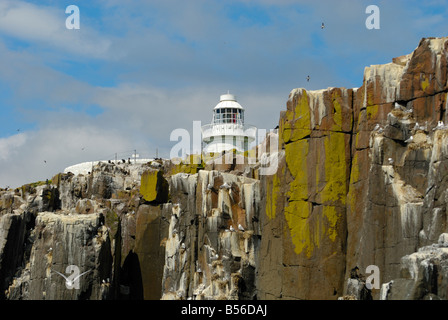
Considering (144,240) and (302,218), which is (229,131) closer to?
(144,240)

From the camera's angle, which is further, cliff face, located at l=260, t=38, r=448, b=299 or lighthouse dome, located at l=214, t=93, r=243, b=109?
lighthouse dome, located at l=214, t=93, r=243, b=109

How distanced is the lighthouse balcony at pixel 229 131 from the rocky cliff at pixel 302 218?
15.1 meters

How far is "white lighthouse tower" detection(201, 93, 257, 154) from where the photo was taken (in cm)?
8700

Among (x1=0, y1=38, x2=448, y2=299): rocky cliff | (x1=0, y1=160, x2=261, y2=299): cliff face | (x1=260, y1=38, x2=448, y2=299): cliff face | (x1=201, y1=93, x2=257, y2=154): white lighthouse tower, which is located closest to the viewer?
(x1=260, y1=38, x2=448, y2=299): cliff face

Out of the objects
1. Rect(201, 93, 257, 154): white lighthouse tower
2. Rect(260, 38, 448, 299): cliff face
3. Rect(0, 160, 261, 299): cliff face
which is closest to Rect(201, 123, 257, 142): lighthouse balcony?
Rect(201, 93, 257, 154): white lighthouse tower

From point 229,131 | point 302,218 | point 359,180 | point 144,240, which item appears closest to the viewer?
point 359,180

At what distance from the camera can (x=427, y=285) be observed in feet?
114

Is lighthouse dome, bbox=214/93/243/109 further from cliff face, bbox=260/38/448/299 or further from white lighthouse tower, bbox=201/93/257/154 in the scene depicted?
cliff face, bbox=260/38/448/299

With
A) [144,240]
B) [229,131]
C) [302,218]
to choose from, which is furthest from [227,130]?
[302,218]

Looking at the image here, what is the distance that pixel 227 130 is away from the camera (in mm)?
87062

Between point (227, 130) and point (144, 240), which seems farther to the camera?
point (227, 130)

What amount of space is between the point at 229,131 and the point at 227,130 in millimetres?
246

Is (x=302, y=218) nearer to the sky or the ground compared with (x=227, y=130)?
nearer to the ground

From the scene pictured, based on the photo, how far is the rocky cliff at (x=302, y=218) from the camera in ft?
139
